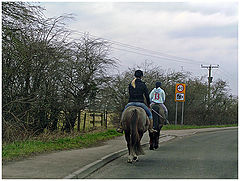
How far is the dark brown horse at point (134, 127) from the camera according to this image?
10.2 metres

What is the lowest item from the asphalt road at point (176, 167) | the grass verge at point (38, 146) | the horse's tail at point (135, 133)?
the asphalt road at point (176, 167)

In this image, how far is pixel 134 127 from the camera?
33.5ft

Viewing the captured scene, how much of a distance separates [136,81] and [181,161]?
8.56 ft

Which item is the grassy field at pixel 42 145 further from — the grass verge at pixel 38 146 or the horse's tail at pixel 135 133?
the horse's tail at pixel 135 133

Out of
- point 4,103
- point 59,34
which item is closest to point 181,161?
point 4,103

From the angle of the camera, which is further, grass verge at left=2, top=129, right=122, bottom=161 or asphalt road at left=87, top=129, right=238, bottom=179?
grass verge at left=2, top=129, right=122, bottom=161

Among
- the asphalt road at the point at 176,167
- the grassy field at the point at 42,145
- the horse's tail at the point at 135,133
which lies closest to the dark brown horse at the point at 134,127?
the horse's tail at the point at 135,133

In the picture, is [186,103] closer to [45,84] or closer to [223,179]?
[45,84]

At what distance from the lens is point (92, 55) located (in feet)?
67.5

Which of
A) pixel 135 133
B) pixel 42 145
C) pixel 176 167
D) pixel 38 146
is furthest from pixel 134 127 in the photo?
pixel 42 145

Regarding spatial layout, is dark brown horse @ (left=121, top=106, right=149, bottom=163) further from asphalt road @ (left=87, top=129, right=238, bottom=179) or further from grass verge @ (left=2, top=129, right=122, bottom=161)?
grass verge @ (left=2, top=129, right=122, bottom=161)

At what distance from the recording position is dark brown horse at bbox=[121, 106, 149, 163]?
402 inches

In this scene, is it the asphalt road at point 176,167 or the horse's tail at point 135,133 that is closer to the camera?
the asphalt road at point 176,167

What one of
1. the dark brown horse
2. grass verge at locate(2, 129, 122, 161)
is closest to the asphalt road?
the dark brown horse
